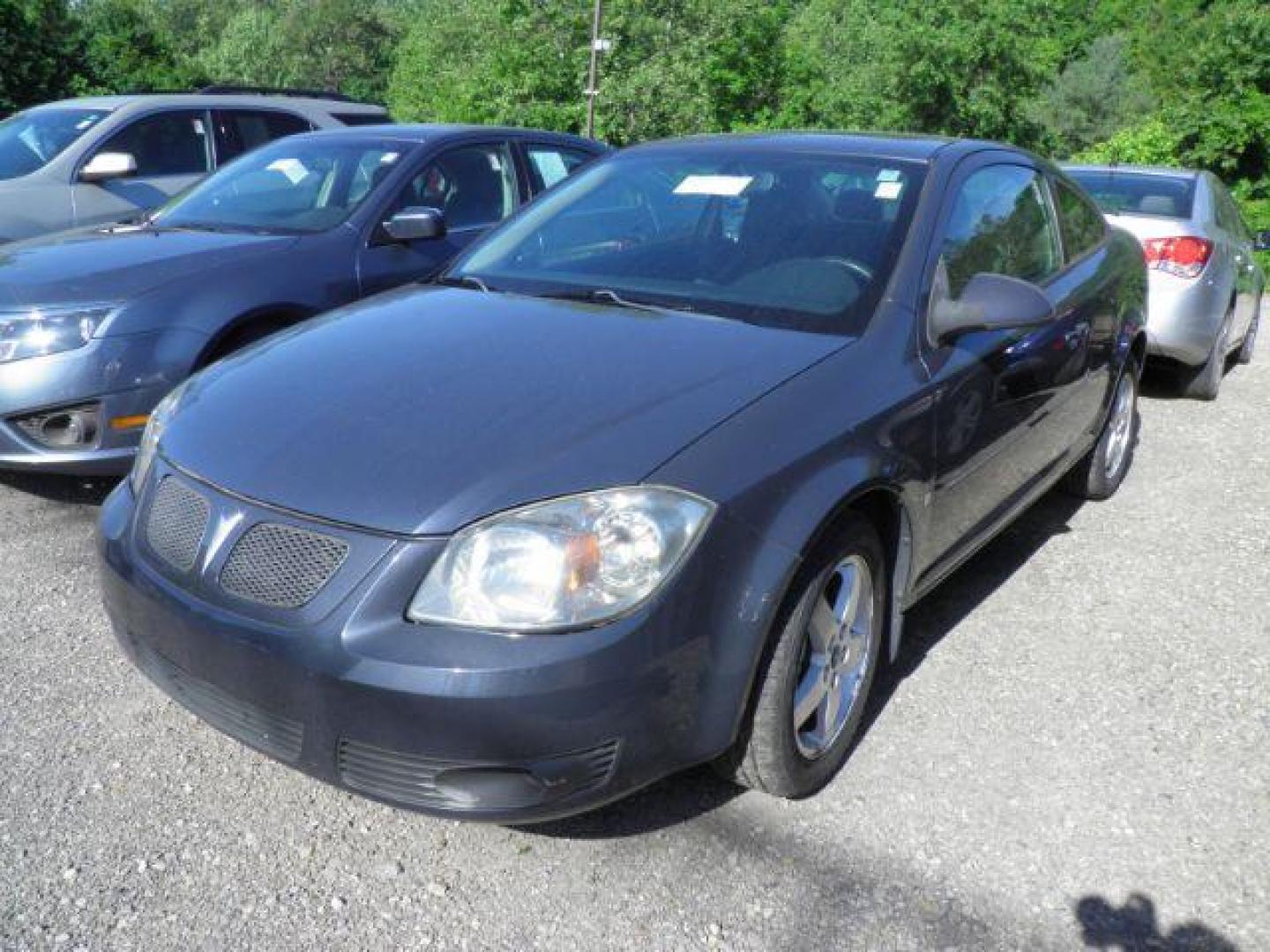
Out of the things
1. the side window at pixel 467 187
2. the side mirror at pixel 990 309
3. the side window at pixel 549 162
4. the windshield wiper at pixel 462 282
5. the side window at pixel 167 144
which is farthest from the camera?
the side window at pixel 167 144

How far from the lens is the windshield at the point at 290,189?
204 inches

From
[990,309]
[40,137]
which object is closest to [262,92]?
[40,137]

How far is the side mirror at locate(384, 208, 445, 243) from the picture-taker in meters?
4.82

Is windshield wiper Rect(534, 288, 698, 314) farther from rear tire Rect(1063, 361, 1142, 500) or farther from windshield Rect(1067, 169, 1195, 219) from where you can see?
windshield Rect(1067, 169, 1195, 219)

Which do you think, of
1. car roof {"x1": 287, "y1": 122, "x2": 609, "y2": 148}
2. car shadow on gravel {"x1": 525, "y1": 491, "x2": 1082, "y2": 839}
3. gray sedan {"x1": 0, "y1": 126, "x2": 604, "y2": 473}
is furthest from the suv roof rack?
car shadow on gravel {"x1": 525, "y1": 491, "x2": 1082, "y2": 839}

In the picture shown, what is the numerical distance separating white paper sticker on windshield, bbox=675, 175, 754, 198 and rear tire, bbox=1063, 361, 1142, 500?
2239mm

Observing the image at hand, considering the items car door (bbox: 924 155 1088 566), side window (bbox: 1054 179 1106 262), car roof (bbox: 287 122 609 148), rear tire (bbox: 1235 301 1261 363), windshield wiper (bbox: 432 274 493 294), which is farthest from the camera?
rear tire (bbox: 1235 301 1261 363)

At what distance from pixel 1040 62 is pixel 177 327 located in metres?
52.8

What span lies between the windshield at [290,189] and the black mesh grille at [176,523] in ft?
8.98

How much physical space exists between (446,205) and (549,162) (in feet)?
3.10

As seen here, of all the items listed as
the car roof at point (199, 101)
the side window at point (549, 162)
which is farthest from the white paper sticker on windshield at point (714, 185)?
the car roof at point (199, 101)

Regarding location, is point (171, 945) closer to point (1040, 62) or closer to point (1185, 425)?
point (1185, 425)

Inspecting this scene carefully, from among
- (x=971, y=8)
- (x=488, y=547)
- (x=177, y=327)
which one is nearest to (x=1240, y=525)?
(x=488, y=547)

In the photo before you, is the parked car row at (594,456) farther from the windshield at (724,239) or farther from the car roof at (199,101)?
the car roof at (199,101)
